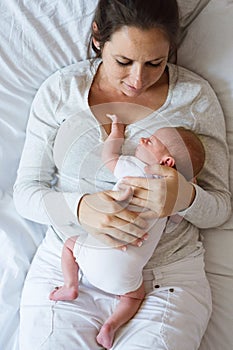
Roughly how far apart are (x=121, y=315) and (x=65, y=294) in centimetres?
13

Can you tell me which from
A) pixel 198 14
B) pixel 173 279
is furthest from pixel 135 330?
pixel 198 14

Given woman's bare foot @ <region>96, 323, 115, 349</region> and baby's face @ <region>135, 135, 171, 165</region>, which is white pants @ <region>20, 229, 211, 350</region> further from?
baby's face @ <region>135, 135, 171, 165</region>

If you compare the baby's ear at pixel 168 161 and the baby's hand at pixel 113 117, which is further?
the baby's hand at pixel 113 117

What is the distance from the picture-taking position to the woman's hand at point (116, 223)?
110 cm

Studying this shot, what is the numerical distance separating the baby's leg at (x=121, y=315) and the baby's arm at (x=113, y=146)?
0.89 ft

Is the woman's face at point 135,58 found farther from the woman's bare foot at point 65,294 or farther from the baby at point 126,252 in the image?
the woman's bare foot at point 65,294

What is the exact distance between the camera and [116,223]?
111 centimetres

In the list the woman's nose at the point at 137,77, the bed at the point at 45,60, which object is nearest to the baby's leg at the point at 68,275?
the bed at the point at 45,60

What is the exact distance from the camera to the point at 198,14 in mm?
1389

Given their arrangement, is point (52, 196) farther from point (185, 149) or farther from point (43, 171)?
point (185, 149)

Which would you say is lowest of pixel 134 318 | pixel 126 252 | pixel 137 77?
pixel 134 318

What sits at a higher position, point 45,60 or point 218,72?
point 45,60

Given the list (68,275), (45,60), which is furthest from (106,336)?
(45,60)

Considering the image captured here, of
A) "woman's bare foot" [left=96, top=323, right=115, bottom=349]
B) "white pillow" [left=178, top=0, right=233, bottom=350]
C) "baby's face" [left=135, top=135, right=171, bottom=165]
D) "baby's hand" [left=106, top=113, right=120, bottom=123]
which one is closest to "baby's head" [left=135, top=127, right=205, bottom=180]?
"baby's face" [left=135, top=135, right=171, bottom=165]
